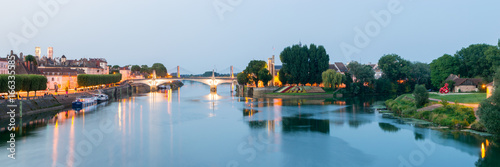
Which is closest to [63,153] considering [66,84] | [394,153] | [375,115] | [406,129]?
[394,153]

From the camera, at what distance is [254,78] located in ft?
313

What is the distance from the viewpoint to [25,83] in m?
51.8

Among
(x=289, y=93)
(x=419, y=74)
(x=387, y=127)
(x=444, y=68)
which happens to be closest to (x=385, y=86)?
(x=419, y=74)

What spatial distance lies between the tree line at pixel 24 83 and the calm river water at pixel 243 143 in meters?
8.75

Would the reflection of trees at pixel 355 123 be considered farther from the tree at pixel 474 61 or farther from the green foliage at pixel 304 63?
the green foliage at pixel 304 63

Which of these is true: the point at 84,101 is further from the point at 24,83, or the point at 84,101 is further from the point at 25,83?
the point at 24,83

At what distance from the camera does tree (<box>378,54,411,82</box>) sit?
9261 cm

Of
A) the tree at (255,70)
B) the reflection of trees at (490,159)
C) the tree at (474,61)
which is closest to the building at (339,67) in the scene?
the tree at (255,70)

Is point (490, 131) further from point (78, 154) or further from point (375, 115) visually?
point (78, 154)

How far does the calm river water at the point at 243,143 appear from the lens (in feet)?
81.7

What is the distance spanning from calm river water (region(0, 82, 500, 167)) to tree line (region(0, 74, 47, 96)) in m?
8.75

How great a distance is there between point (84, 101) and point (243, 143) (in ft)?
130

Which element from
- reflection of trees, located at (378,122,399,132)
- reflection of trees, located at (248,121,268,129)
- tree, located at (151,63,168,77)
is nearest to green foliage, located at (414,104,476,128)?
reflection of trees, located at (378,122,399,132)

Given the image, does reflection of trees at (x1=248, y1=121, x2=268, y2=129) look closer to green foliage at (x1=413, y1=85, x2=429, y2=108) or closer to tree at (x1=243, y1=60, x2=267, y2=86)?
green foliage at (x1=413, y1=85, x2=429, y2=108)
